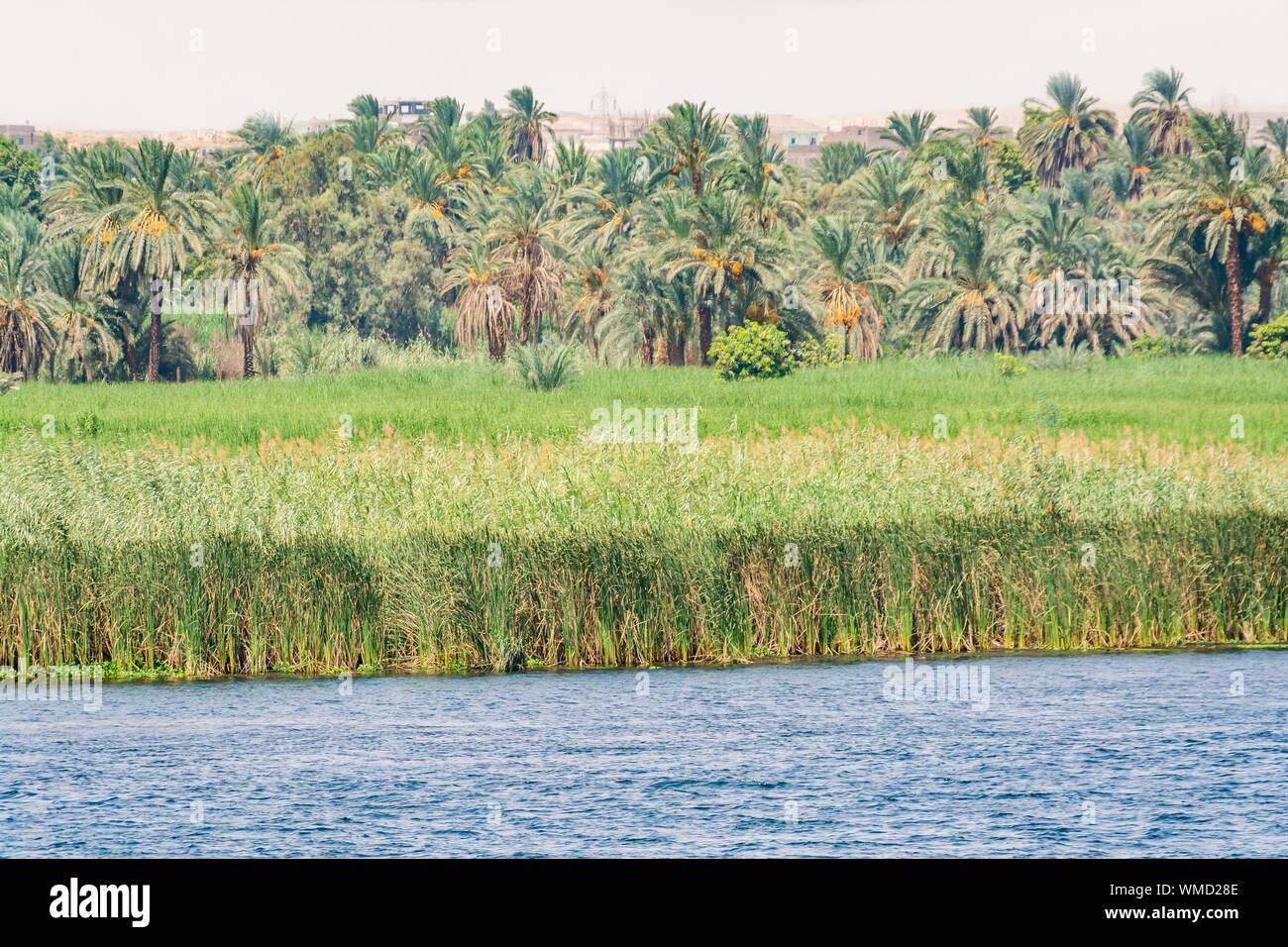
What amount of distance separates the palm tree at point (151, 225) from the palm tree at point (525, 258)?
41.5 feet

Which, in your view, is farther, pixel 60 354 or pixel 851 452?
pixel 60 354

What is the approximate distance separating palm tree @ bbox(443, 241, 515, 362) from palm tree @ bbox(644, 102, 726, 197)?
9.21m

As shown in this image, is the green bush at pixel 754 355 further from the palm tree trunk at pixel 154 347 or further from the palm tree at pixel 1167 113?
the palm tree at pixel 1167 113

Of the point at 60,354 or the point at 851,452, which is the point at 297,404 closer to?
the point at 60,354

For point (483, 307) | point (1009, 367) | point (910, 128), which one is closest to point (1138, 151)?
point (910, 128)

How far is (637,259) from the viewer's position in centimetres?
7338

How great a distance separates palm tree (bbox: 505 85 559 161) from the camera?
121 m

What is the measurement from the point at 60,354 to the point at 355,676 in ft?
166

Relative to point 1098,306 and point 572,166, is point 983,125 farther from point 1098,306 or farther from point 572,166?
point 1098,306

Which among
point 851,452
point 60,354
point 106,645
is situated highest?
point 60,354

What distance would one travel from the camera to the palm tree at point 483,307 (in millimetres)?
79188

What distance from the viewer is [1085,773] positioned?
20.4 m
